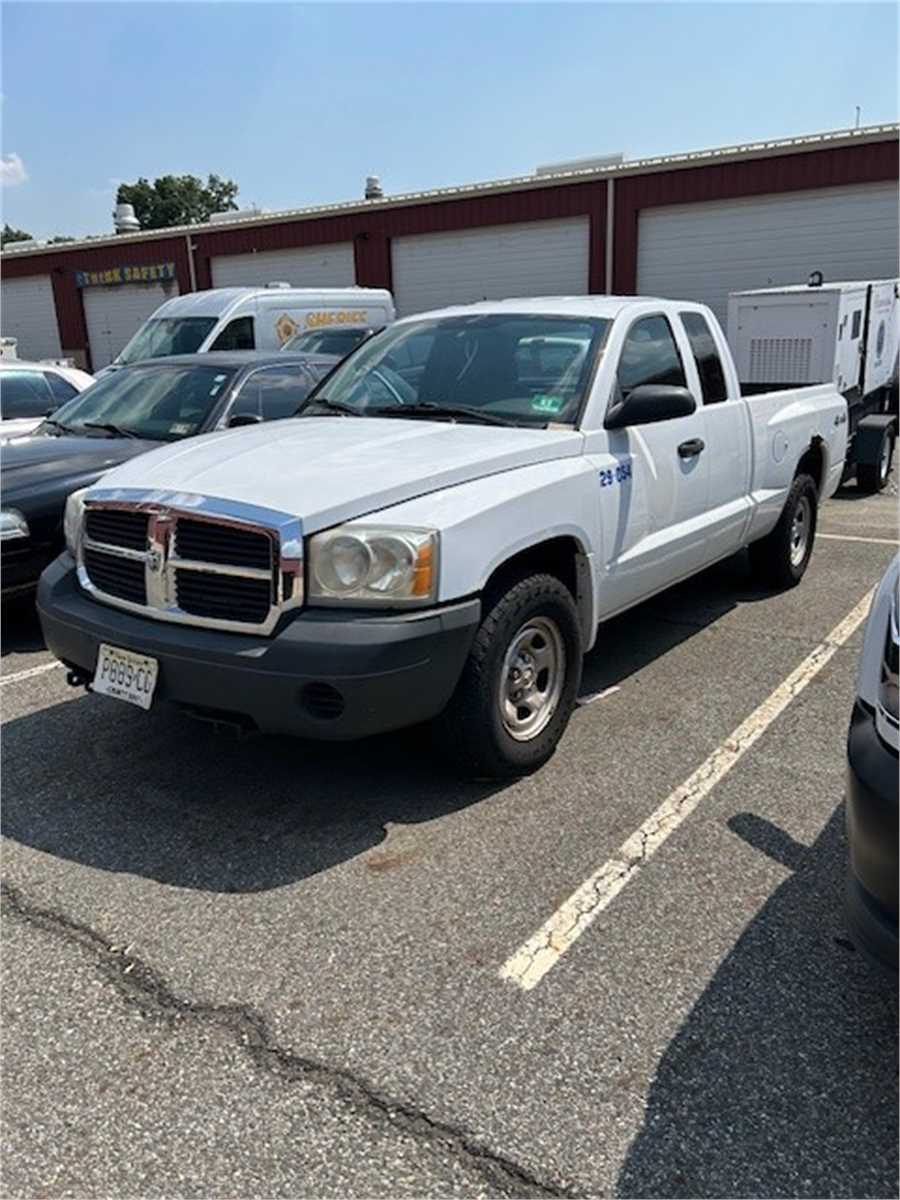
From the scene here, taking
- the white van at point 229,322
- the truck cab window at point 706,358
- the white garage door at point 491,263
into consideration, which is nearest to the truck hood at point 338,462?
the truck cab window at point 706,358

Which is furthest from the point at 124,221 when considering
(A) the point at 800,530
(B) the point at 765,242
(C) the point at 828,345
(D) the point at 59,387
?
(A) the point at 800,530

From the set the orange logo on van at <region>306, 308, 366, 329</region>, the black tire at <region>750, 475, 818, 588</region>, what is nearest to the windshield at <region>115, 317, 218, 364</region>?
the orange logo on van at <region>306, 308, 366, 329</region>

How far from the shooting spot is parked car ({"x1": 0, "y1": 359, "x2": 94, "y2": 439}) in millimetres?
8914

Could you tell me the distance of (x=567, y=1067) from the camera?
2.41 m

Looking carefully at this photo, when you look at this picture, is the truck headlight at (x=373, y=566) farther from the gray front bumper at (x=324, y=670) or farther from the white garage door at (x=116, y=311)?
the white garage door at (x=116, y=311)

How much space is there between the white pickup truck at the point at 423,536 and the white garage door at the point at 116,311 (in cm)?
2310

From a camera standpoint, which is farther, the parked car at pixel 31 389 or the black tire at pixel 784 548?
the parked car at pixel 31 389

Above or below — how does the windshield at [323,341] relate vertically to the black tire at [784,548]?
above

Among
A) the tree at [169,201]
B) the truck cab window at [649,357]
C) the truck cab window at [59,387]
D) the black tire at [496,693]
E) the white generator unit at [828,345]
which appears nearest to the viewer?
the black tire at [496,693]

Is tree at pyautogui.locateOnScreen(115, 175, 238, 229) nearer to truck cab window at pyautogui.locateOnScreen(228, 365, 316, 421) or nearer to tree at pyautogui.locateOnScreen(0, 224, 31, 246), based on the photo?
tree at pyautogui.locateOnScreen(0, 224, 31, 246)

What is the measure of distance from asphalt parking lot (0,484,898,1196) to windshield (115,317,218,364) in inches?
338

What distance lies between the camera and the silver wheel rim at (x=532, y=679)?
3768 mm

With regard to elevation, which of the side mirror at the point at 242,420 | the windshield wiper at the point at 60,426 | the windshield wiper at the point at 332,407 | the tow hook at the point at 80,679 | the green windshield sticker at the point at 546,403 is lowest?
the tow hook at the point at 80,679

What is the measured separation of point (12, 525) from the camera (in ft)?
18.4
